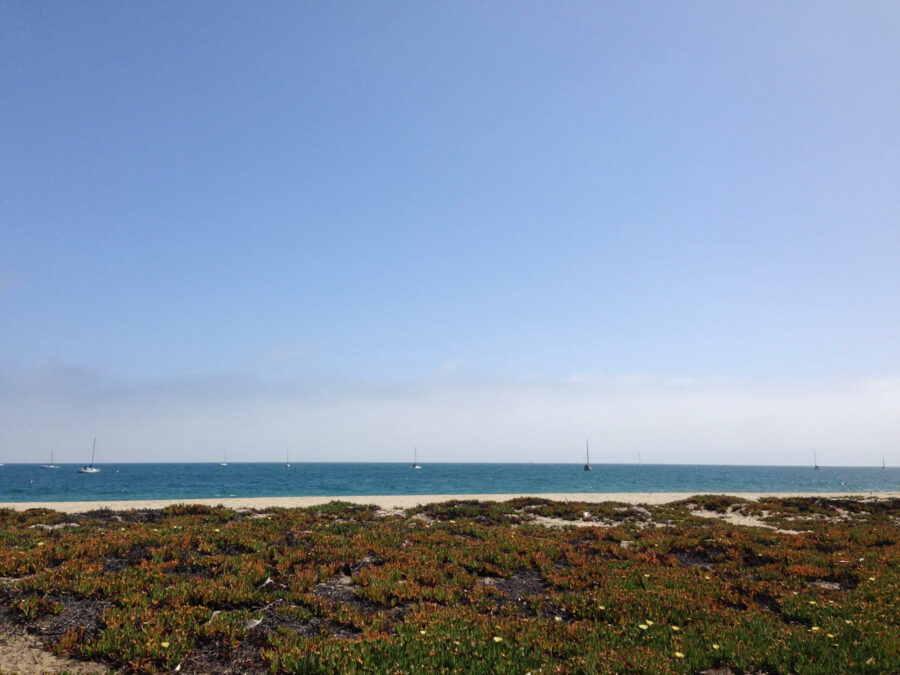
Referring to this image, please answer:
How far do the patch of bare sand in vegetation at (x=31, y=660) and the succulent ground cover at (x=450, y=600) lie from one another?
0.19 m

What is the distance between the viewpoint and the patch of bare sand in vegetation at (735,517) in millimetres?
27078

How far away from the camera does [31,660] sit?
7863 millimetres

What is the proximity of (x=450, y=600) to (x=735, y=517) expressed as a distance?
27.0 m

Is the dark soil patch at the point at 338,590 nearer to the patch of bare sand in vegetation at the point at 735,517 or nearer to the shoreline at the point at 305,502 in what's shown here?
the shoreline at the point at 305,502

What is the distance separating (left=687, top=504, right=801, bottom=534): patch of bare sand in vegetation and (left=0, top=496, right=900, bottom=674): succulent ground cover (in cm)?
676

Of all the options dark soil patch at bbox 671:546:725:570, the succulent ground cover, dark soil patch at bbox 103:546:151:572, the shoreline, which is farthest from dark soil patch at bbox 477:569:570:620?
the shoreline

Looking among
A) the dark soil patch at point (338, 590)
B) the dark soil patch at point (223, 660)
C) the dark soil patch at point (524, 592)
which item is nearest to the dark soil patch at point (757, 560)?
the dark soil patch at point (524, 592)

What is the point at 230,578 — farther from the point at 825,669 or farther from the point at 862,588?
the point at 862,588

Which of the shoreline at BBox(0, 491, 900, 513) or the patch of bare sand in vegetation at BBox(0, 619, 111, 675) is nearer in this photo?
the patch of bare sand in vegetation at BBox(0, 619, 111, 675)

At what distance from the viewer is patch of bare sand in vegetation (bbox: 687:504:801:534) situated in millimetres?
27078

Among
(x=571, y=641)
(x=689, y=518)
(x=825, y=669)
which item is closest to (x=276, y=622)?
(x=571, y=641)

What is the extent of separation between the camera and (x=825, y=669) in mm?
7559

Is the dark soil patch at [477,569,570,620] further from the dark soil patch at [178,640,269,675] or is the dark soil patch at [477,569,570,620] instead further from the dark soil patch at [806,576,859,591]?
the dark soil patch at [806,576,859,591]

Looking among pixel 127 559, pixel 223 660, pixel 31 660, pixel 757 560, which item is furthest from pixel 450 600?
pixel 757 560
